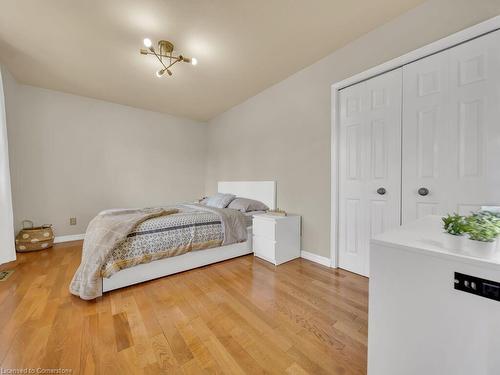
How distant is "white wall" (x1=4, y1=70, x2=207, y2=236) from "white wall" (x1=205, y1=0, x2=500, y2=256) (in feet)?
5.66

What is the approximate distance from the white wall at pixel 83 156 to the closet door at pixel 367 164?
369 cm

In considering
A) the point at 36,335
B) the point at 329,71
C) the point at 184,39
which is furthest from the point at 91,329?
the point at 329,71

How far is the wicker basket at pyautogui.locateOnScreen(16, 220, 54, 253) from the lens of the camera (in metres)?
2.93

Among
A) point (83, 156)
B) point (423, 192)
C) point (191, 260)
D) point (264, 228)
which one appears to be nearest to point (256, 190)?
point (264, 228)

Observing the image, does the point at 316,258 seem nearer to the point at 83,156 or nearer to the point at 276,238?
the point at 276,238

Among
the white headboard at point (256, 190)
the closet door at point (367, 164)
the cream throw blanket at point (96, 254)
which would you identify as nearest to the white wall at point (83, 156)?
the white headboard at point (256, 190)

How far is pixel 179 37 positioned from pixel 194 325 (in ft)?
8.82

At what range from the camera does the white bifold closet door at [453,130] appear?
57.3 inches

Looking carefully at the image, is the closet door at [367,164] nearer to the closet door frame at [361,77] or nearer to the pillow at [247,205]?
the closet door frame at [361,77]

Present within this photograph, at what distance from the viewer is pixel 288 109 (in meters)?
2.94

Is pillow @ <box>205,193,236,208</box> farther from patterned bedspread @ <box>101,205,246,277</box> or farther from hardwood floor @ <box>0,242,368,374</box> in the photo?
hardwood floor @ <box>0,242,368,374</box>

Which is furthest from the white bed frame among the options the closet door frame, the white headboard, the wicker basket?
the wicker basket

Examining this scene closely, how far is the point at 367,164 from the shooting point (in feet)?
7.06

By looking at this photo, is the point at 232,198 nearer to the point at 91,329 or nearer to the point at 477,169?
the point at 91,329
